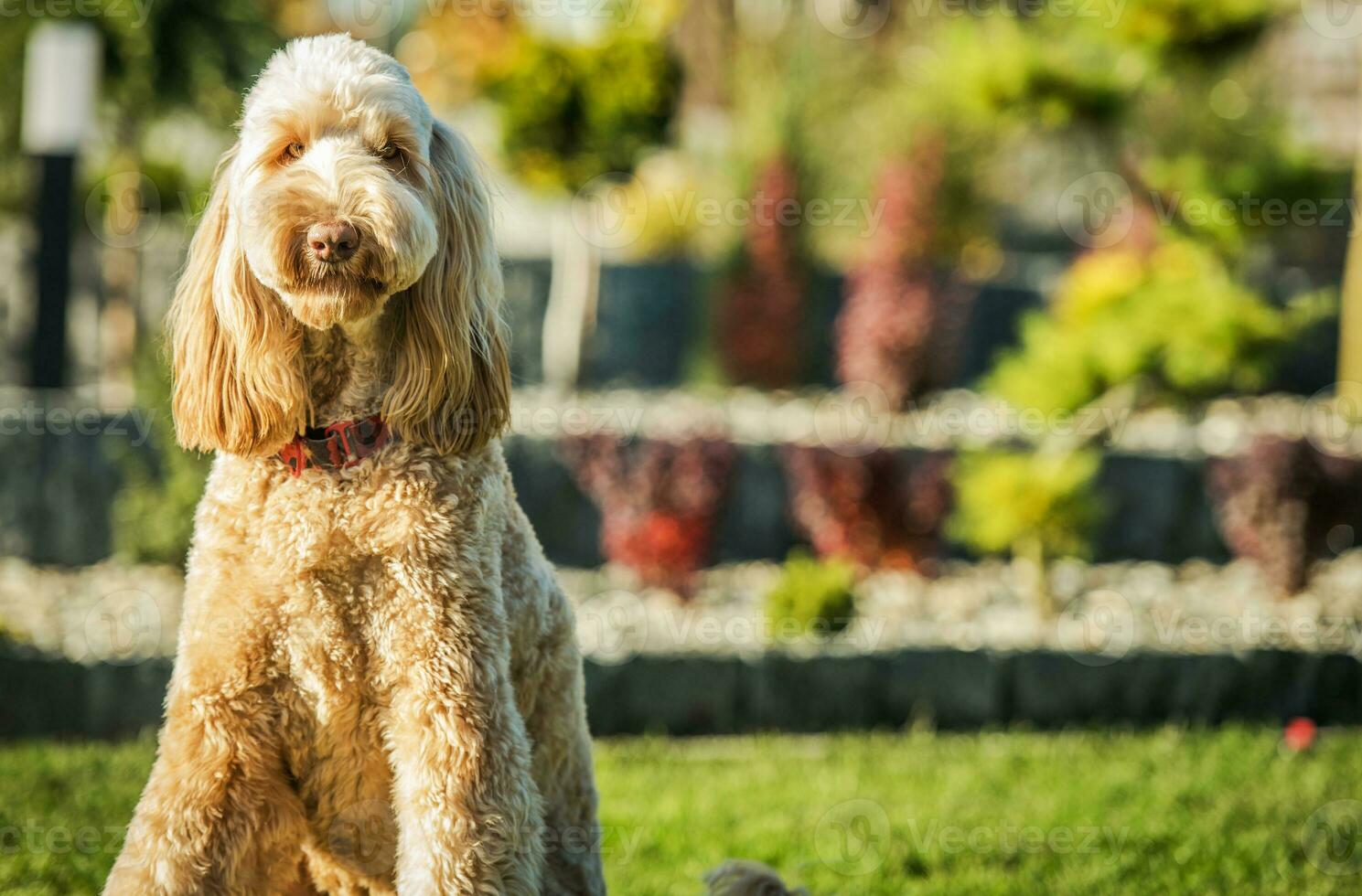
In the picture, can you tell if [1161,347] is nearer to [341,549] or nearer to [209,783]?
[341,549]

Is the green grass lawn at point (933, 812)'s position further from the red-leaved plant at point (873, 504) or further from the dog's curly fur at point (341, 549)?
the red-leaved plant at point (873, 504)

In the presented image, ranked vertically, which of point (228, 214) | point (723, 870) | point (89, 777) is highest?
point (228, 214)

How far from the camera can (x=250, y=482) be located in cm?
A: 237

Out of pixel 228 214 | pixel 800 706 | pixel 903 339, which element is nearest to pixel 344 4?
pixel 903 339

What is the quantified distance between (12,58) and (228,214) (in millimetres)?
10160

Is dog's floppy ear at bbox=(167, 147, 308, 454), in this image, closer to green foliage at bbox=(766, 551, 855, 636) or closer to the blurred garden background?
the blurred garden background

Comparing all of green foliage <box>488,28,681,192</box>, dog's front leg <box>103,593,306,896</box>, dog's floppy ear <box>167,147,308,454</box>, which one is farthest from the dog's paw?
green foliage <box>488,28,681,192</box>

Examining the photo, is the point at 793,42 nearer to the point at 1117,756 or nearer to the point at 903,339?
the point at 903,339

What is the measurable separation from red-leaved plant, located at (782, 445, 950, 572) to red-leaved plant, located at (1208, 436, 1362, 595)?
147 centimetres

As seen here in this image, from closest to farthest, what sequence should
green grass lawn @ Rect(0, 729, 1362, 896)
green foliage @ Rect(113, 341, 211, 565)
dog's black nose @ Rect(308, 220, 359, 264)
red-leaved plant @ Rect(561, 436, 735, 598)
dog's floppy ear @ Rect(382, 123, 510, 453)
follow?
dog's black nose @ Rect(308, 220, 359, 264) < dog's floppy ear @ Rect(382, 123, 510, 453) < green grass lawn @ Rect(0, 729, 1362, 896) < green foliage @ Rect(113, 341, 211, 565) < red-leaved plant @ Rect(561, 436, 735, 598)

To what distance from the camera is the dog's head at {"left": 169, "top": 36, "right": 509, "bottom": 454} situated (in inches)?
85.2

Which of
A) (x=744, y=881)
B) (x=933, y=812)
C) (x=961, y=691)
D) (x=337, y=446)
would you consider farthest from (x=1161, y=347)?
(x=337, y=446)

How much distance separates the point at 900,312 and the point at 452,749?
778 cm

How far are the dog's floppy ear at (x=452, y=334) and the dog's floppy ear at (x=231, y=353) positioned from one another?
0.18 meters
